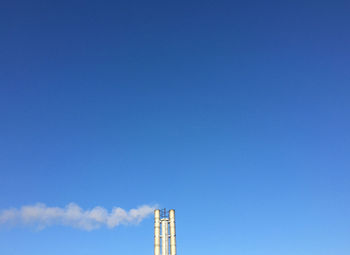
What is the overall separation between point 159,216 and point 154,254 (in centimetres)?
740

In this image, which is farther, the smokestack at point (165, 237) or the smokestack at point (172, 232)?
the smokestack at point (172, 232)

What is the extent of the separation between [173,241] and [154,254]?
444 centimetres

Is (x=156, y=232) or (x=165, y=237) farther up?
(x=156, y=232)

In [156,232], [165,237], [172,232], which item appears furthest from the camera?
[156,232]

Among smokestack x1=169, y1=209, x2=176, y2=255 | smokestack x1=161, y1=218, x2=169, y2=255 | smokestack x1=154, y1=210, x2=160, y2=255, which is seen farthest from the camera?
smokestack x1=154, y1=210, x2=160, y2=255

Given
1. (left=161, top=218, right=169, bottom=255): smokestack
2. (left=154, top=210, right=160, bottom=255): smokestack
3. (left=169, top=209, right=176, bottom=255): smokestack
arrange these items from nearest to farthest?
(left=161, top=218, right=169, bottom=255): smokestack, (left=169, top=209, right=176, bottom=255): smokestack, (left=154, top=210, right=160, bottom=255): smokestack

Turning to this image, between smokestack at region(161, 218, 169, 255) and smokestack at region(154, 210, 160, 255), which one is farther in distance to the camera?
smokestack at region(154, 210, 160, 255)

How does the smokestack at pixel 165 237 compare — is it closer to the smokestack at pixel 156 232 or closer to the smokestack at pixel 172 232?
the smokestack at pixel 172 232

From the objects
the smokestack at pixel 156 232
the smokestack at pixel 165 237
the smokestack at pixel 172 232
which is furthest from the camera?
the smokestack at pixel 156 232

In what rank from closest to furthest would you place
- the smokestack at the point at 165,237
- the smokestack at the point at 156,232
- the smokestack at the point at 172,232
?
the smokestack at the point at 165,237 < the smokestack at the point at 172,232 < the smokestack at the point at 156,232

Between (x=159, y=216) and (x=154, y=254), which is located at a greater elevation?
(x=159, y=216)

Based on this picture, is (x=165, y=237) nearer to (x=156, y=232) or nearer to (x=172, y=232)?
(x=172, y=232)

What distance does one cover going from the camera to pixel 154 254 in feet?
231

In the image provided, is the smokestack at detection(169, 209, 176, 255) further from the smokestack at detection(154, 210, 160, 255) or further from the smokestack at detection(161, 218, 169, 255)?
the smokestack at detection(154, 210, 160, 255)
